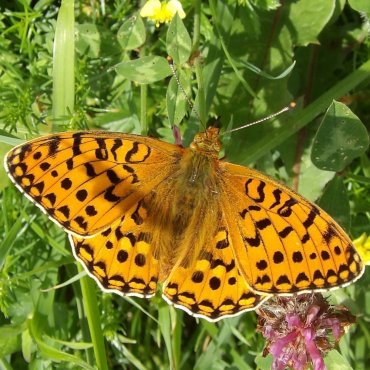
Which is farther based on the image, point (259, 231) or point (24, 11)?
point (24, 11)

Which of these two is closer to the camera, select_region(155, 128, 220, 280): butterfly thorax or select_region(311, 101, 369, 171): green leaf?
select_region(155, 128, 220, 280): butterfly thorax

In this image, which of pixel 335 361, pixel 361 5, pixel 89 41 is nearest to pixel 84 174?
pixel 89 41

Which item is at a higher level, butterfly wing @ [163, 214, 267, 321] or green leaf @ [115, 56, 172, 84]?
green leaf @ [115, 56, 172, 84]

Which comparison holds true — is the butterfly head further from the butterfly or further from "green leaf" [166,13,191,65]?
"green leaf" [166,13,191,65]

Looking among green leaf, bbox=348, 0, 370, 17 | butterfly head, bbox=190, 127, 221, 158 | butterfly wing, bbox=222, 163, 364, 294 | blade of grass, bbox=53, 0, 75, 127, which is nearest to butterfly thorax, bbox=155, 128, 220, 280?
butterfly head, bbox=190, 127, 221, 158

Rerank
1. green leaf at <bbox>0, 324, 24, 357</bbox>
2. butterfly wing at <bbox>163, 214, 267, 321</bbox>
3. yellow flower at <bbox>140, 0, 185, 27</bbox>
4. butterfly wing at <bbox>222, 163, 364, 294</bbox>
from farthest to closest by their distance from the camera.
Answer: green leaf at <bbox>0, 324, 24, 357</bbox>, yellow flower at <bbox>140, 0, 185, 27</bbox>, butterfly wing at <bbox>163, 214, 267, 321</bbox>, butterfly wing at <bbox>222, 163, 364, 294</bbox>

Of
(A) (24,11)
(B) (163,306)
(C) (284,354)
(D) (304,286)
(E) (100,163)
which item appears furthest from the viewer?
(A) (24,11)

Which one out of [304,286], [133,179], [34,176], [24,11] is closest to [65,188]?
[34,176]

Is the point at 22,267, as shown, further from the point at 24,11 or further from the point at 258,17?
the point at 258,17

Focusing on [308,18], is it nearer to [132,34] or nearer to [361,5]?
Result: [361,5]
